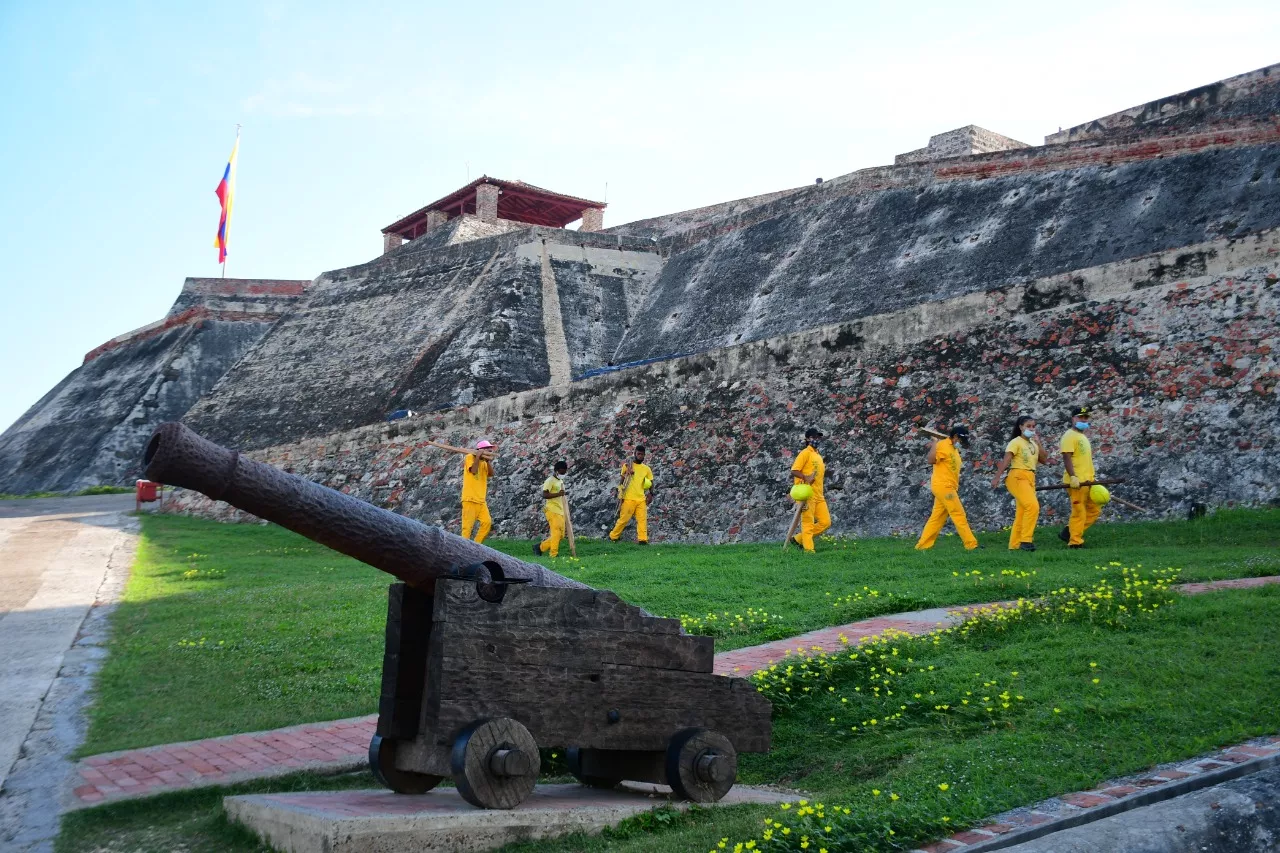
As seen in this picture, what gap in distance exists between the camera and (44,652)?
7613mm

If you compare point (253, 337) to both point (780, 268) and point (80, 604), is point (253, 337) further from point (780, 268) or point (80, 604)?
point (80, 604)

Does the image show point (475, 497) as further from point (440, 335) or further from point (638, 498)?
point (440, 335)

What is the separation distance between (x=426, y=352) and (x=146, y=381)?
11839mm

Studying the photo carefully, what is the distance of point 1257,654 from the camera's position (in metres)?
5.08

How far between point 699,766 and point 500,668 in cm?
88

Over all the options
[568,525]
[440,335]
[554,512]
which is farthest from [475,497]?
[440,335]

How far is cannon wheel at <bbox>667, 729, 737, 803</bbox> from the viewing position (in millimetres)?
4480

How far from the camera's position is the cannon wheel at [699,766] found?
4480 mm

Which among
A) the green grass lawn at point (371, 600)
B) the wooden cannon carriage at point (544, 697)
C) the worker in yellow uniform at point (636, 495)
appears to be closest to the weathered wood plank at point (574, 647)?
the wooden cannon carriage at point (544, 697)

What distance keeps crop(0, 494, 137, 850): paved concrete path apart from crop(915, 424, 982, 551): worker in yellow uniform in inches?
252

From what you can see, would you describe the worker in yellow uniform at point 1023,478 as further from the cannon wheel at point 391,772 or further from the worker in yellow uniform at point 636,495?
the cannon wheel at point 391,772

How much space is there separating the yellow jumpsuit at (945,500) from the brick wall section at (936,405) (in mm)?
850

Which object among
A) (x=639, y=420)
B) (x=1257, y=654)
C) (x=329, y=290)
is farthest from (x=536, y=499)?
(x=329, y=290)

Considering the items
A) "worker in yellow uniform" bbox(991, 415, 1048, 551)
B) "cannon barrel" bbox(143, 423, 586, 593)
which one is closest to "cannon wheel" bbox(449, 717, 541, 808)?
"cannon barrel" bbox(143, 423, 586, 593)
